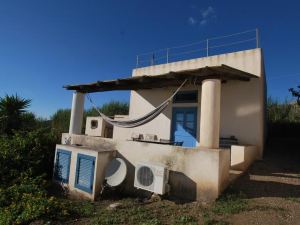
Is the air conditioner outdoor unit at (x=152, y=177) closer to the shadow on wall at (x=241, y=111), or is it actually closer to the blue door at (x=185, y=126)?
the blue door at (x=185, y=126)

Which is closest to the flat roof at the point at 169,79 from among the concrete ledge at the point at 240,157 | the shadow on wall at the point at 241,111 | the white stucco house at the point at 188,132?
the white stucco house at the point at 188,132

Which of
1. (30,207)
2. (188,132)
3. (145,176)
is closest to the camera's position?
(30,207)

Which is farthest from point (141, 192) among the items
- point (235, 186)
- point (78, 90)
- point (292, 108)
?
point (292, 108)

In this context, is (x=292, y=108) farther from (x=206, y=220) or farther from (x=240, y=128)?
(x=206, y=220)

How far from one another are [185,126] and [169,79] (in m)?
2.90

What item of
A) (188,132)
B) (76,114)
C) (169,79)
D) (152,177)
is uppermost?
(169,79)

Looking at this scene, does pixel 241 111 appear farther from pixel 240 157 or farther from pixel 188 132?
pixel 188 132

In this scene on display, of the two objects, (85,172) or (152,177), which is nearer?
(152,177)

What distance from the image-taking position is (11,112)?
12.2m

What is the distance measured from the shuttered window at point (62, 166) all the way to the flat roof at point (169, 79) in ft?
10.2

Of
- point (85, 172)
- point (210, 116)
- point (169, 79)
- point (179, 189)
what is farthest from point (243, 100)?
point (85, 172)

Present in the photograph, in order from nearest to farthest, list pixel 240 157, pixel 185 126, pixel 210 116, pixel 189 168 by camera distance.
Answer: pixel 189 168 < pixel 210 116 < pixel 240 157 < pixel 185 126

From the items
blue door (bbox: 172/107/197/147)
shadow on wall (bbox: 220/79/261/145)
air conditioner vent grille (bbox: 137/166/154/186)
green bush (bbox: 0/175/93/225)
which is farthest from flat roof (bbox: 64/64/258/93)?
green bush (bbox: 0/175/93/225)

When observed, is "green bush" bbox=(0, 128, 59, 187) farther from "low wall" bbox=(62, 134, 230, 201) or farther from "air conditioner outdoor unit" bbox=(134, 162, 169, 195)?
"air conditioner outdoor unit" bbox=(134, 162, 169, 195)
